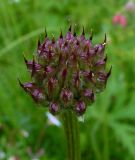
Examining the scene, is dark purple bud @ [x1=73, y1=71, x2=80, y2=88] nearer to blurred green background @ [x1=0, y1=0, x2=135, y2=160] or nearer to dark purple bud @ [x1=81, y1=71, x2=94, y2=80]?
dark purple bud @ [x1=81, y1=71, x2=94, y2=80]

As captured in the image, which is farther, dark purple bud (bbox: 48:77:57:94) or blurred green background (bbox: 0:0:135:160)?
blurred green background (bbox: 0:0:135:160)

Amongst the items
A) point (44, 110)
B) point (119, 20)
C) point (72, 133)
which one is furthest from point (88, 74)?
point (119, 20)

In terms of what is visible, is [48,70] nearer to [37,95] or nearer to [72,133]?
[37,95]

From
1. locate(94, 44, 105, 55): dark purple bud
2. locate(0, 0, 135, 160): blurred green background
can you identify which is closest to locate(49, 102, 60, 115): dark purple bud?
locate(94, 44, 105, 55): dark purple bud

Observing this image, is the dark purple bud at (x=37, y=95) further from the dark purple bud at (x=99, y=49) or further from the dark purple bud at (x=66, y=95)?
the dark purple bud at (x=99, y=49)

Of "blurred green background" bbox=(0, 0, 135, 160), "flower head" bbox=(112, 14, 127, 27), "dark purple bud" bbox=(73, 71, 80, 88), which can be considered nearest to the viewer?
"dark purple bud" bbox=(73, 71, 80, 88)

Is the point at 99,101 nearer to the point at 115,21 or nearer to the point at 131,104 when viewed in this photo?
the point at 131,104
